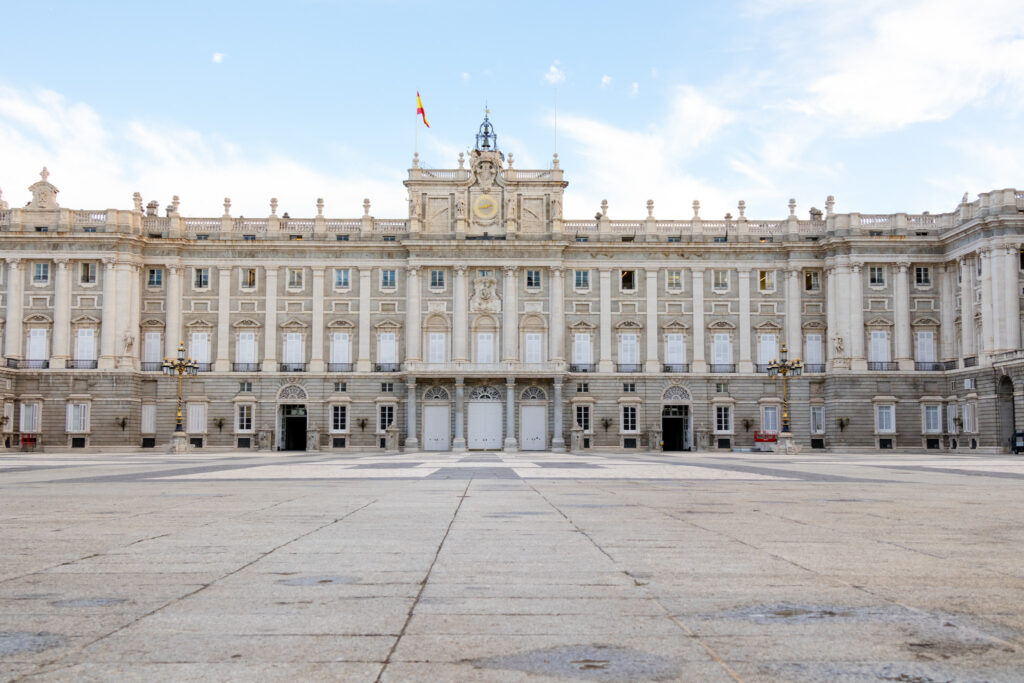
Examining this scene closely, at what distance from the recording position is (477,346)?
202 feet

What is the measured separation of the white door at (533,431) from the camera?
6081 centimetres

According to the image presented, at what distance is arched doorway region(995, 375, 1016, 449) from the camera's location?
5397 centimetres

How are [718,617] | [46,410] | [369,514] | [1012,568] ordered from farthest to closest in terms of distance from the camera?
[46,410]
[369,514]
[1012,568]
[718,617]

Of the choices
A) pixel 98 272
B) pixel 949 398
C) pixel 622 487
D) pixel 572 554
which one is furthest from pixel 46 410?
pixel 572 554

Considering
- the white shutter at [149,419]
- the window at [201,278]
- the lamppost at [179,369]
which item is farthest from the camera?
the window at [201,278]

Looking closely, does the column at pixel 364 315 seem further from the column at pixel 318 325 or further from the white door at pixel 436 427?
the white door at pixel 436 427

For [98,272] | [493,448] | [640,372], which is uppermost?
[98,272]

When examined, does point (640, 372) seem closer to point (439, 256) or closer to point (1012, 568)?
point (439, 256)

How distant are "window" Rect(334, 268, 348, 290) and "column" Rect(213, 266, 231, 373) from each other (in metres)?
6.70

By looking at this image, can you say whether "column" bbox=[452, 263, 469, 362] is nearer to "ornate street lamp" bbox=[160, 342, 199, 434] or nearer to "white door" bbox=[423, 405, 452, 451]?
"white door" bbox=[423, 405, 452, 451]

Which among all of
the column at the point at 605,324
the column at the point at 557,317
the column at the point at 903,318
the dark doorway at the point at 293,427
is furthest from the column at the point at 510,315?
the column at the point at 903,318

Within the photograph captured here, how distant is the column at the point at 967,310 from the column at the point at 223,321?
1772 inches

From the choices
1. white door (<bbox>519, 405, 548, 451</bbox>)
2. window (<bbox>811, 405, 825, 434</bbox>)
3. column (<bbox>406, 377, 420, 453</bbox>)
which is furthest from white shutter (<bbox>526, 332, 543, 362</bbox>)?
window (<bbox>811, 405, 825, 434</bbox>)

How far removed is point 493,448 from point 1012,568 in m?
53.9
